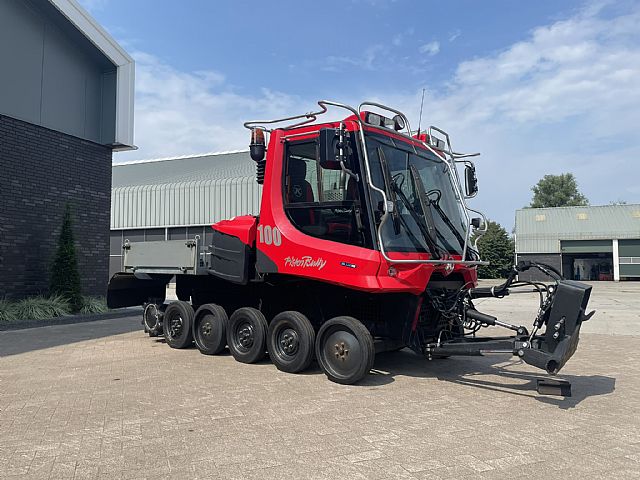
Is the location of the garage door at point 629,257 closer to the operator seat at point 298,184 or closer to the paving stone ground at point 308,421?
the paving stone ground at point 308,421

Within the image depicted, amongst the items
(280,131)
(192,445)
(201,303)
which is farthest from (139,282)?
(192,445)

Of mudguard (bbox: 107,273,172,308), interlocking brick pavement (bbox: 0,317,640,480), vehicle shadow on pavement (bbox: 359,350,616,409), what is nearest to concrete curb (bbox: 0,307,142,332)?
mudguard (bbox: 107,273,172,308)

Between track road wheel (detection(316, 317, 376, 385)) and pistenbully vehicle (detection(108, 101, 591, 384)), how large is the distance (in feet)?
0.04

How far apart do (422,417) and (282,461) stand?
1.63 metres

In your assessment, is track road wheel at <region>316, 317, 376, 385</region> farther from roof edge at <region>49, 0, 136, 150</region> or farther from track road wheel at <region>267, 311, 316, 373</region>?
roof edge at <region>49, 0, 136, 150</region>

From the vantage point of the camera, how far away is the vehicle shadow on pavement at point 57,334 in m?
8.94

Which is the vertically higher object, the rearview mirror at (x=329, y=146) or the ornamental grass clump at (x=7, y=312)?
the rearview mirror at (x=329, y=146)

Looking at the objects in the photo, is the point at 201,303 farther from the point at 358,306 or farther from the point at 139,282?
the point at 358,306

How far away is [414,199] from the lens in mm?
6473

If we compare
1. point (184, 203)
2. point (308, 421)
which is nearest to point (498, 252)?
→ point (184, 203)

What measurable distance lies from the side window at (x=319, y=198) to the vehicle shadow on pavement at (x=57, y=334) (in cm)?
511

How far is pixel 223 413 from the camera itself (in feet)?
16.2

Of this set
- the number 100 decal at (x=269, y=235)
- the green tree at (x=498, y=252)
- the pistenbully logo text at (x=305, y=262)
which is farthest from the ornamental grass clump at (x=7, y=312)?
the green tree at (x=498, y=252)

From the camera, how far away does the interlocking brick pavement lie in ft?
12.2
